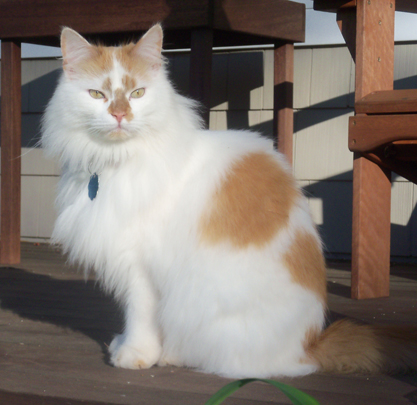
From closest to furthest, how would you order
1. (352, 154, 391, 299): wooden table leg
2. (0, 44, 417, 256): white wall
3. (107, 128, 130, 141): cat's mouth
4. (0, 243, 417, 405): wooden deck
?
(0, 243, 417, 405): wooden deck
(107, 128, 130, 141): cat's mouth
(352, 154, 391, 299): wooden table leg
(0, 44, 417, 256): white wall

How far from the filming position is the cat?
148 cm

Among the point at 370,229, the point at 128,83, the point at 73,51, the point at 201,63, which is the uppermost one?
the point at 201,63

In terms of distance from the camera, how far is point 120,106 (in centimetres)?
155

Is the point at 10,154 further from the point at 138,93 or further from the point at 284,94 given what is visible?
the point at 138,93

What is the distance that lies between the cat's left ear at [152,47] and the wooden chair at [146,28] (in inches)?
45.7

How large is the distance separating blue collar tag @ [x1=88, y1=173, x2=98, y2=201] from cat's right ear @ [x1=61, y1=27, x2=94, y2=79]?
324mm

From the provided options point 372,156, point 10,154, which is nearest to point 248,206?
point 372,156

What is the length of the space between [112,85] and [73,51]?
0.20m

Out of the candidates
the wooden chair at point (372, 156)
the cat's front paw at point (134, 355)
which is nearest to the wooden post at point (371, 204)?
the wooden chair at point (372, 156)

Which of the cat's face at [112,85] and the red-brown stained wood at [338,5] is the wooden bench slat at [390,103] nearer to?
the cat's face at [112,85]

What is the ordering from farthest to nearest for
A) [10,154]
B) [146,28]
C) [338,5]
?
[10,154] < [146,28] < [338,5]

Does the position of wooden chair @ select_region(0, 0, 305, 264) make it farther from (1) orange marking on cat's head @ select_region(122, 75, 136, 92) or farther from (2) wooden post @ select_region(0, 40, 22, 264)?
(1) orange marking on cat's head @ select_region(122, 75, 136, 92)

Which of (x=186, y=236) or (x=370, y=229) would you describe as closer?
(x=186, y=236)

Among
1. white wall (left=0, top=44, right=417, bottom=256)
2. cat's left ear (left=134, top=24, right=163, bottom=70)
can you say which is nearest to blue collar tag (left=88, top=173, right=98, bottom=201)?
cat's left ear (left=134, top=24, right=163, bottom=70)
